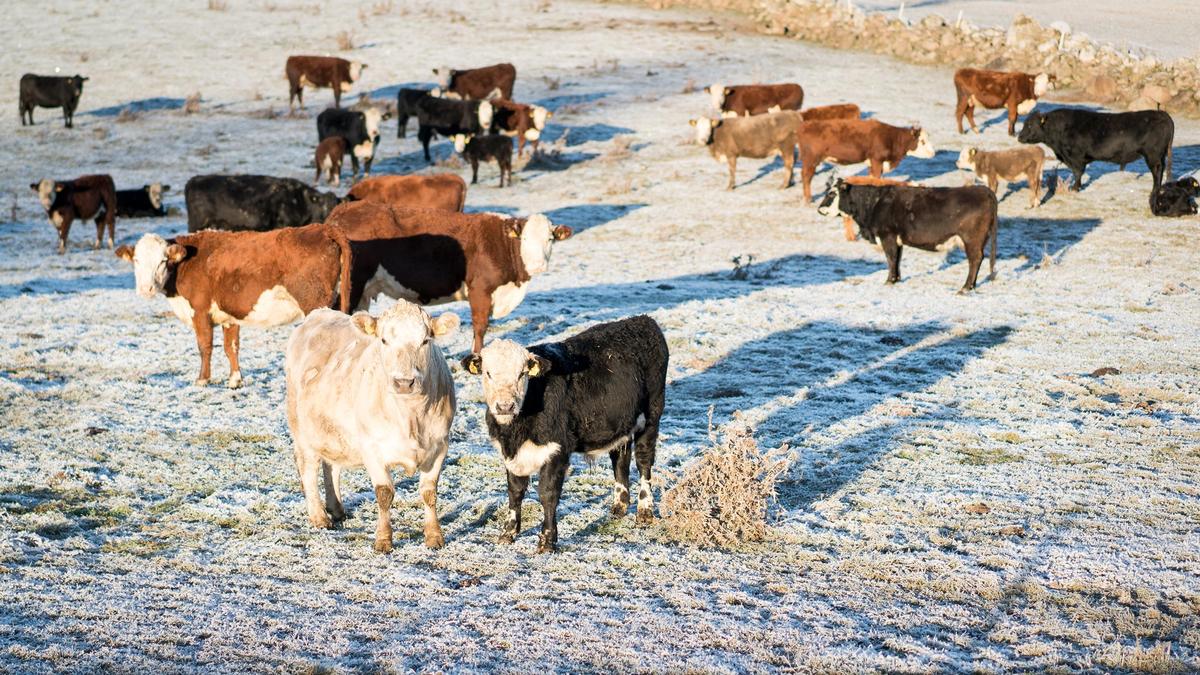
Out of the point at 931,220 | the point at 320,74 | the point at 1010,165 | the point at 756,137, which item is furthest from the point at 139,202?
the point at 1010,165

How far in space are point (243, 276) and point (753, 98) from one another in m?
18.0

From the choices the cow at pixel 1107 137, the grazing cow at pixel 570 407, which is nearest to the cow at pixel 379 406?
the grazing cow at pixel 570 407

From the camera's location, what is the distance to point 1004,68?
100 feet

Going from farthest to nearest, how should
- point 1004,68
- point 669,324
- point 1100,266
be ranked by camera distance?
1. point 1004,68
2. point 1100,266
3. point 669,324

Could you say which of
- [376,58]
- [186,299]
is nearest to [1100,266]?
[186,299]

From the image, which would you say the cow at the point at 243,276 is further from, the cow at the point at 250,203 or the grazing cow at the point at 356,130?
the grazing cow at the point at 356,130

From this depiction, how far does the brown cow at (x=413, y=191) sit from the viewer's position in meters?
17.2

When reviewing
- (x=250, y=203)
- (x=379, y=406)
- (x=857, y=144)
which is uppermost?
(x=379, y=406)

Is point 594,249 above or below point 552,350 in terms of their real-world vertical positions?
below

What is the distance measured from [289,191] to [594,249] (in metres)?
4.46

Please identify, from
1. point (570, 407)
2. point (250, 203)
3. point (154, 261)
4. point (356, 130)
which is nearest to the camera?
point (570, 407)

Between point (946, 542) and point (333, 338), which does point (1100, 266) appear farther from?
point (333, 338)

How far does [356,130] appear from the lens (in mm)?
23188

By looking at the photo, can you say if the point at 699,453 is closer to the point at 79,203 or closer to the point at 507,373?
the point at 507,373
